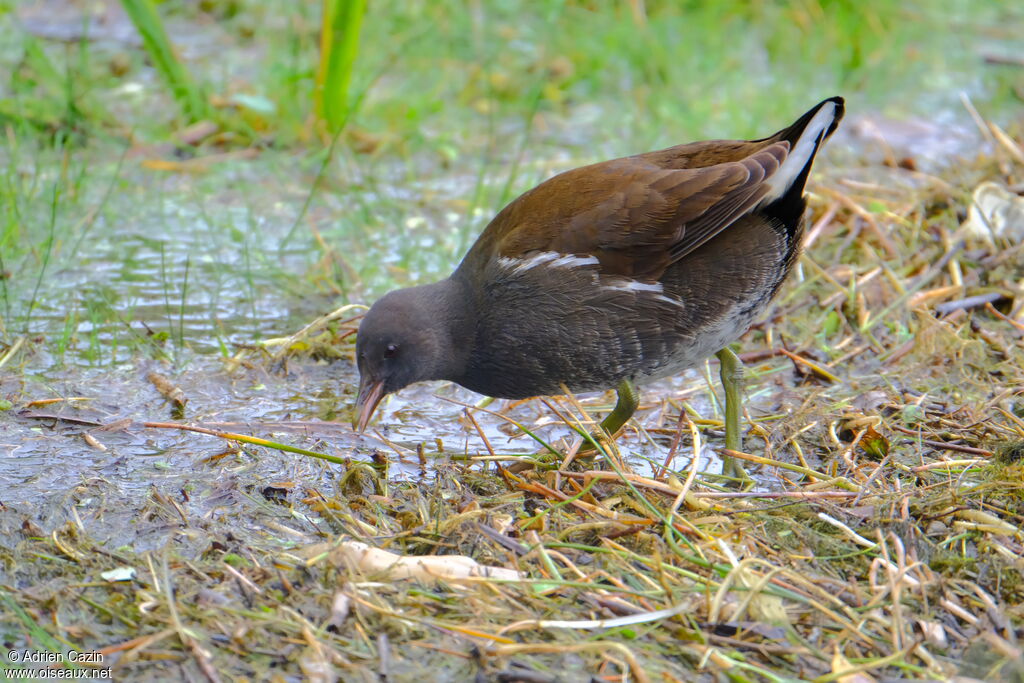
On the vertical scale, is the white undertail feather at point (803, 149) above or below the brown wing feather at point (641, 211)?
above

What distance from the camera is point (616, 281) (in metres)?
3.56

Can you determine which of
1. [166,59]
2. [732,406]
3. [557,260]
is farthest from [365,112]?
[732,406]

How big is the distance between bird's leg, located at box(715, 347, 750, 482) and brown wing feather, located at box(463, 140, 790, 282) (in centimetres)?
53

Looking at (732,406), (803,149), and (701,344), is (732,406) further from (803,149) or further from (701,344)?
(803,149)

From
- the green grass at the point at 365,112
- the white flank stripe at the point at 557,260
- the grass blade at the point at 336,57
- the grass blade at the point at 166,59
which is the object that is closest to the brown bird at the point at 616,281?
the white flank stripe at the point at 557,260

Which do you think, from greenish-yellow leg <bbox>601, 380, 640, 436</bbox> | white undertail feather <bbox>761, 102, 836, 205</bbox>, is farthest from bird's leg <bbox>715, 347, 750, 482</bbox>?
white undertail feather <bbox>761, 102, 836, 205</bbox>

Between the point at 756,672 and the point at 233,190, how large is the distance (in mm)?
3989

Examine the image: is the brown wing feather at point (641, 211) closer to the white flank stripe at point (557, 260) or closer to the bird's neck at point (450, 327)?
the white flank stripe at point (557, 260)

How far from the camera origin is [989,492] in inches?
128

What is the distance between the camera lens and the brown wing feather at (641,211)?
3.49m

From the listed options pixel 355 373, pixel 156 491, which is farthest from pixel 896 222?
pixel 156 491

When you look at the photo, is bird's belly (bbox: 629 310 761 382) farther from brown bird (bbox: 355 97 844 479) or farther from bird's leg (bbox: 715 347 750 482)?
bird's leg (bbox: 715 347 750 482)

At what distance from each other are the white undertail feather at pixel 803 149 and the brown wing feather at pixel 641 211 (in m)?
0.03

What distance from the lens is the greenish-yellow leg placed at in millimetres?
3703
